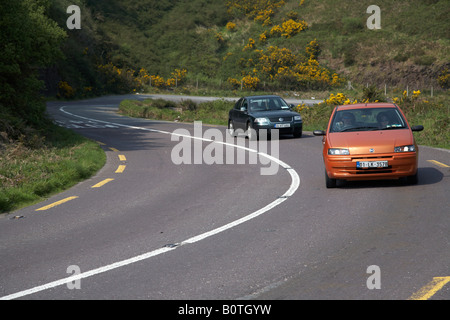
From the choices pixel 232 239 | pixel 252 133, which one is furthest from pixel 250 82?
pixel 232 239

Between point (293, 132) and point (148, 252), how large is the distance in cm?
1624

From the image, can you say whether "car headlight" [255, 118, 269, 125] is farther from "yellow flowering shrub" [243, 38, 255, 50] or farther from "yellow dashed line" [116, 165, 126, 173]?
"yellow flowering shrub" [243, 38, 255, 50]

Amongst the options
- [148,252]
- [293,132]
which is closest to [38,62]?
[293,132]

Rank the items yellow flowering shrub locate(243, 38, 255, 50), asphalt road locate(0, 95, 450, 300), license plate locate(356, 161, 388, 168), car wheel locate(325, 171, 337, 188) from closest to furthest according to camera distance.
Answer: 1. asphalt road locate(0, 95, 450, 300)
2. license plate locate(356, 161, 388, 168)
3. car wheel locate(325, 171, 337, 188)
4. yellow flowering shrub locate(243, 38, 255, 50)

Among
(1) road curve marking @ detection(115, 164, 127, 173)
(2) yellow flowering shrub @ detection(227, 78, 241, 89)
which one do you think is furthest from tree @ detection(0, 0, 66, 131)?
(2) yellow flowering shrub @ detection(227, 78, 241, 89)

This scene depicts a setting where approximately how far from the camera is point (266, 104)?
24.7 m

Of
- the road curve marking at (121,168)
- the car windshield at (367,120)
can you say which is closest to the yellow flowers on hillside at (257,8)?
the road curve marking at (121,168)

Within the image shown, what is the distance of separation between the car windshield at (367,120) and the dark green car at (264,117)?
9.92 metres

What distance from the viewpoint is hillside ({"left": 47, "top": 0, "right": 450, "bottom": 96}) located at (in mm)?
67637

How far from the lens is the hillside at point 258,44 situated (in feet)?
222

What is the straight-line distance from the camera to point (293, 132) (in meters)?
23.4

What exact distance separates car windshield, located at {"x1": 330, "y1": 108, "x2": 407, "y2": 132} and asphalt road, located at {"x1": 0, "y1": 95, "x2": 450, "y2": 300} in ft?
3.74

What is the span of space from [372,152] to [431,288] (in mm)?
6042

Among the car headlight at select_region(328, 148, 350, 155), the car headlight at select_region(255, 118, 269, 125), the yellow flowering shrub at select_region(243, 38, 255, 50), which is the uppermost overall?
the yellow flowering shrub at select_region(243, 38, 255, 50)
